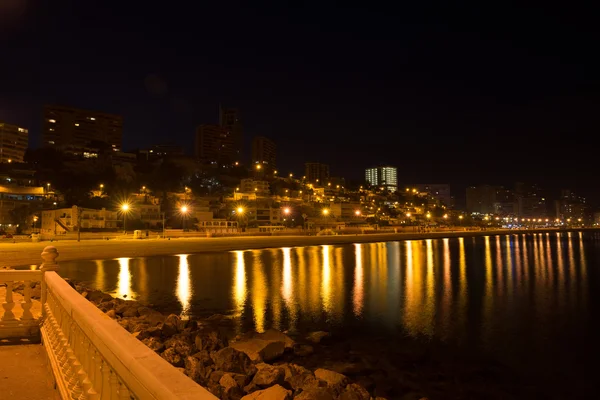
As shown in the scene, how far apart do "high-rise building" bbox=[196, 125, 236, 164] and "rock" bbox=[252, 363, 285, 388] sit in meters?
165

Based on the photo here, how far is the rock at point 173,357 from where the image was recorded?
9148mm

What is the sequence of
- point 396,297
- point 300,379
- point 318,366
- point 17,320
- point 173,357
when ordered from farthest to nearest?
point 396,297 → point 318,366 → point 173,357 → point 300,379 → point 17,320

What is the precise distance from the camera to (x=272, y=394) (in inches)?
305

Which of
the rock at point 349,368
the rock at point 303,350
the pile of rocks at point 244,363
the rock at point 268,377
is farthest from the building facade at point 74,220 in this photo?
the rock at point 268,377

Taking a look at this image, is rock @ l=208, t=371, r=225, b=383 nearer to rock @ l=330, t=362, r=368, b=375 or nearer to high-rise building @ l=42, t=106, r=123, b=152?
rock @ l=330, t=362, r=368, b=375

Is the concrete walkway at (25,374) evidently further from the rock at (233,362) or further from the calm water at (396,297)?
the calm water at (396,297)

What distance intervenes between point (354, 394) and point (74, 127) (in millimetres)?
146540

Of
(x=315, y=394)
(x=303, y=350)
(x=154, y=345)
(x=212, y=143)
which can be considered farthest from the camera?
(x=212, y=143)

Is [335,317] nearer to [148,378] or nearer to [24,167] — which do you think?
[148,378]

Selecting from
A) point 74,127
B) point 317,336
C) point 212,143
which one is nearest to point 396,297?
point 317,336

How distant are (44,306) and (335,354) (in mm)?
7811

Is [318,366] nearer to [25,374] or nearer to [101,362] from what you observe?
[25,374]

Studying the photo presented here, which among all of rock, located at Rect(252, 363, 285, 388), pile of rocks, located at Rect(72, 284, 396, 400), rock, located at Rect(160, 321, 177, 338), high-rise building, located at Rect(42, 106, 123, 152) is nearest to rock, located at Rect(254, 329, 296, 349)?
pile of rocks, located at Rect(72, 284, 396, 400)

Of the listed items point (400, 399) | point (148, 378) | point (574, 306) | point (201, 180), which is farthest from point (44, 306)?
point (201, 180)
